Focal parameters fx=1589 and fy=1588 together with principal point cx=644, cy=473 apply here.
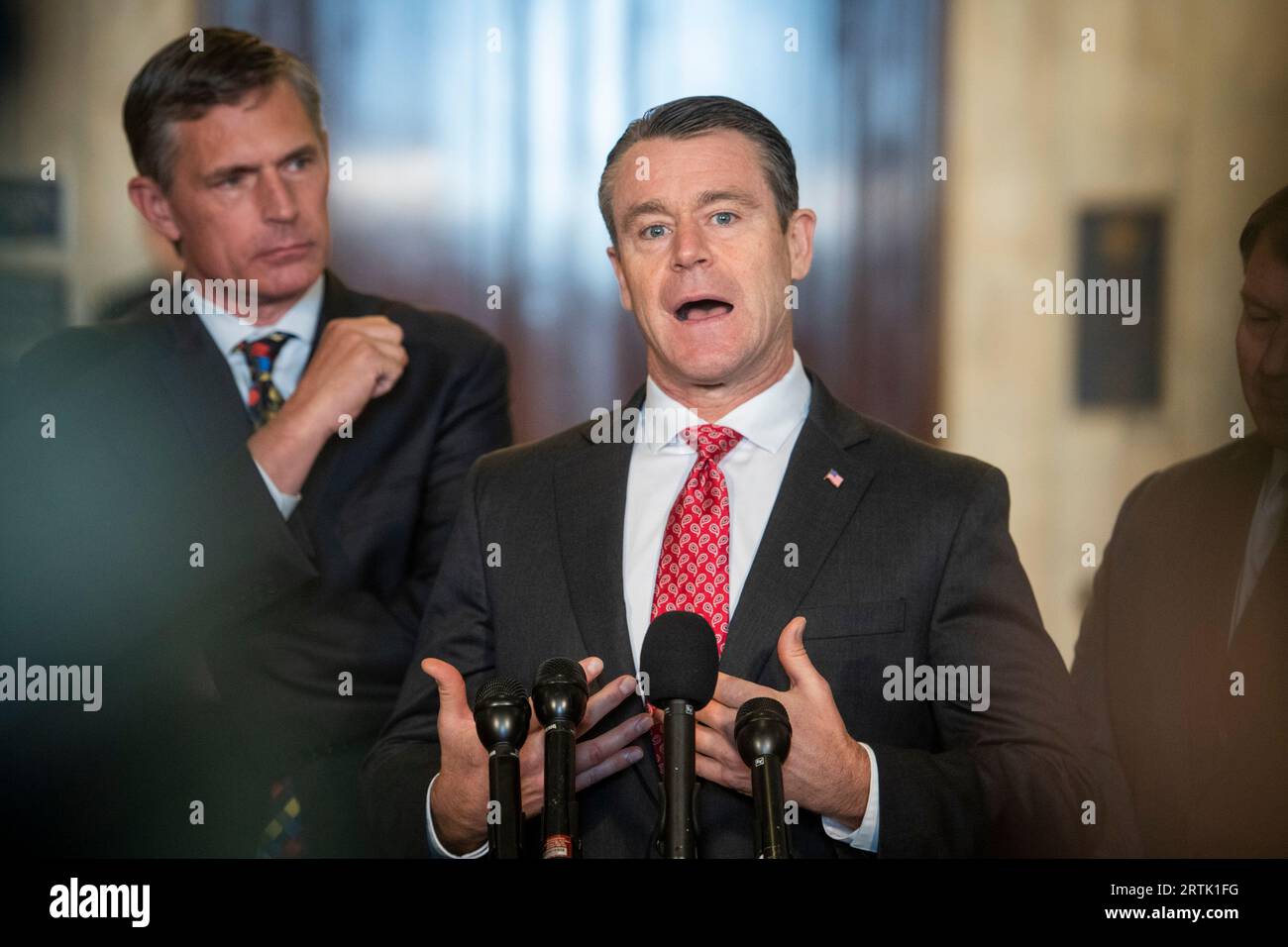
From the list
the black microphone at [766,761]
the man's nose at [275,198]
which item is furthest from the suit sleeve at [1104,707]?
the man's nose at [275,198]

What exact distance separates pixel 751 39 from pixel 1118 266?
93 centimetres

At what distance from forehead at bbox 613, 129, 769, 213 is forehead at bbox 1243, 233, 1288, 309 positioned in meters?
1.11

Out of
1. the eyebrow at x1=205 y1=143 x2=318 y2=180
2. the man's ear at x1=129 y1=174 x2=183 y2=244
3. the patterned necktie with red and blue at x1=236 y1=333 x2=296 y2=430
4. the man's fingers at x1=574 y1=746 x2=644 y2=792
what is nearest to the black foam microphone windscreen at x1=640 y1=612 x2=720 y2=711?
the man's fingers at x1=574 y1=746 x2=644 y2=792

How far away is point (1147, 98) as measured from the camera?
343 cm

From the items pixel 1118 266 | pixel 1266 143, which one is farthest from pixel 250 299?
pixel 1266 143

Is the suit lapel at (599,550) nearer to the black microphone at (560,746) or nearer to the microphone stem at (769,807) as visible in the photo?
the black microphone at (560,746)

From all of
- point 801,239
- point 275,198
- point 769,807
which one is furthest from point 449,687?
point 275,198

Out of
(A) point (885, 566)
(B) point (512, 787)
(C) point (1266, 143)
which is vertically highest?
(C) point (1266, 143)

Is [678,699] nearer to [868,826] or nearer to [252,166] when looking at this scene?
[868,826]

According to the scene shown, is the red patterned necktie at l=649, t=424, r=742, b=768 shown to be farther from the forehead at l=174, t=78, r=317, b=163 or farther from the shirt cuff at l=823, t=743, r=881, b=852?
the forehead at l=174, t=78, r=317, b=163

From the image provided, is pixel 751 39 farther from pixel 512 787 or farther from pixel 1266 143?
pixel 512 787

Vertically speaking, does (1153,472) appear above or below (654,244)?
below
